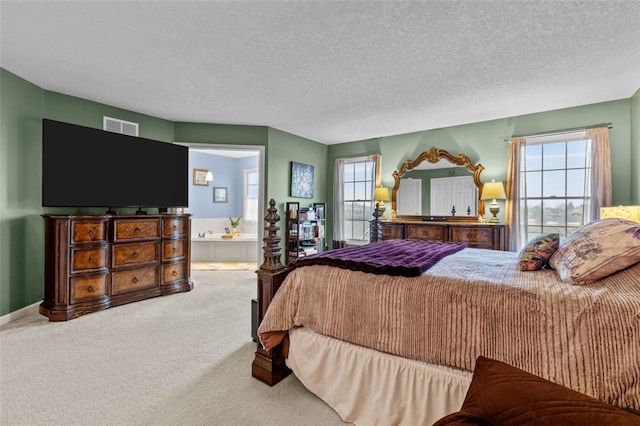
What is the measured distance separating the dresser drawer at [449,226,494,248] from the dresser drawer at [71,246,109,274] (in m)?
4.51

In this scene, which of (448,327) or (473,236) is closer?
(448,327)

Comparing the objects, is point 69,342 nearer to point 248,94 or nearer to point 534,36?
point 248,94

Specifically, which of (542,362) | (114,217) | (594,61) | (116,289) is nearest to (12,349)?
(116,289)

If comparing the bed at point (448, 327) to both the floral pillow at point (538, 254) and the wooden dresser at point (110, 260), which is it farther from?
the wooden dresser at point (110, 260)

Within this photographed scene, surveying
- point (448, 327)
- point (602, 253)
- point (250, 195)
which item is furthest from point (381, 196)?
point (448, 327)

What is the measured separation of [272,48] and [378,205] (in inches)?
129

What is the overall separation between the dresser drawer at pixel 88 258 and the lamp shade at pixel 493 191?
4910 millimetres

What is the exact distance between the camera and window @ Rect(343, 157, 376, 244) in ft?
18.9

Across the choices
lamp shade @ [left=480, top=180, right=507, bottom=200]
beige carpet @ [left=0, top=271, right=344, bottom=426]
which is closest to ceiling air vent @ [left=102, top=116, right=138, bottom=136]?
beige carpet @ [left=0, top=271, right=344, bottom=426]

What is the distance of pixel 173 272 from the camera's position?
3957 mm

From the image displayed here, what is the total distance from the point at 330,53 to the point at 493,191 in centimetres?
299

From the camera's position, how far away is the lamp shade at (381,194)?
5.21 m

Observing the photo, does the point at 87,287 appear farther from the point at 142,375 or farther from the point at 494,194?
the point at 494,194

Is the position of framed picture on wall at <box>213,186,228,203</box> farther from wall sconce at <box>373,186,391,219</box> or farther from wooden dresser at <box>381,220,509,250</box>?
wooden dresser at <box>381,220,509,250</box>
